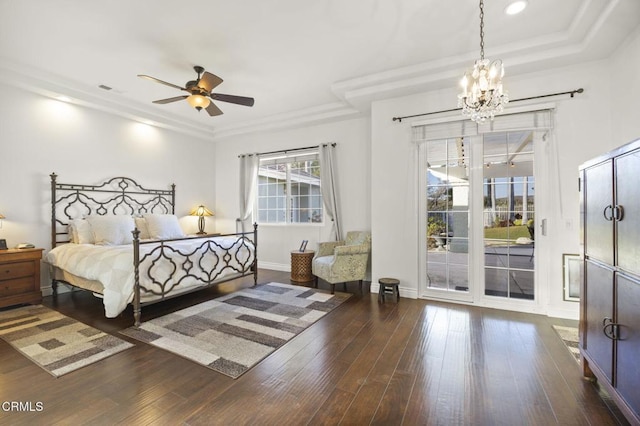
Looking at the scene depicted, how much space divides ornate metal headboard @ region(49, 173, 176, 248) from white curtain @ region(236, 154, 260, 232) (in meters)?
1.37

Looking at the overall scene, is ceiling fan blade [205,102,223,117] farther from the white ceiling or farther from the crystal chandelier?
the crystal chandelier

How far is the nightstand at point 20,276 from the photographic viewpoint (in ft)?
11.5

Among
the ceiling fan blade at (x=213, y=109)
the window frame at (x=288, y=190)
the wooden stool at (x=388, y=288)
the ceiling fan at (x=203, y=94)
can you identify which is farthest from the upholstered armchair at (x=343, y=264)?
the ceiling fan blade at (x=213, y=109)

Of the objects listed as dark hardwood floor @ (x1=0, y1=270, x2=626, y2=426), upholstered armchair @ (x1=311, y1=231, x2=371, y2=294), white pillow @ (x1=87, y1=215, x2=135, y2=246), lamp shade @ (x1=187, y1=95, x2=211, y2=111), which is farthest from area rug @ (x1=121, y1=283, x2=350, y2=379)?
lamp shade @ (x1=187, y1=95, x2=211, y2=111)

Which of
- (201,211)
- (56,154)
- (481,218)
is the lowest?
(481,218)

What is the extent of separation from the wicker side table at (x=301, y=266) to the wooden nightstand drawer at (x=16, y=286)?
354 centimetres

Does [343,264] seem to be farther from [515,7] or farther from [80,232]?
[80,232]

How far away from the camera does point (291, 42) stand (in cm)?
316

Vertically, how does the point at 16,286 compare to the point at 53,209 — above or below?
below

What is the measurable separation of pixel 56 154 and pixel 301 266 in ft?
13.4

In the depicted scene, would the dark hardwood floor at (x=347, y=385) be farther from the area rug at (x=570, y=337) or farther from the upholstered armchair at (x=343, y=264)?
the upholstered armchair at (x=343, y=264)

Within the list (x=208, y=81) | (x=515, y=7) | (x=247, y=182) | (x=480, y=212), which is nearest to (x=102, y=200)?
(x=247, y=182)

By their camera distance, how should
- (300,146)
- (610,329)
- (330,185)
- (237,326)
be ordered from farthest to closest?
(300,146), (330,185), (237,326), (610,329)

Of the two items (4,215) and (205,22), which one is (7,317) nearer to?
(4,215)
